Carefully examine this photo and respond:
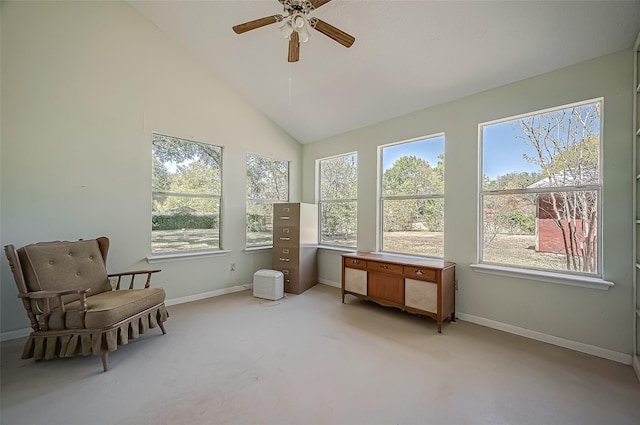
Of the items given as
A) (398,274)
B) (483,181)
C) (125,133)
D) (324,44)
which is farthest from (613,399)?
(125,133)

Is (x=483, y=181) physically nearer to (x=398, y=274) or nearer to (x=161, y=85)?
(x=398, y=274)

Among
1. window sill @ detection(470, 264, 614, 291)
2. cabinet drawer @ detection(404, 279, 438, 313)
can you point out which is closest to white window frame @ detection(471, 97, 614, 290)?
window sill @ detection(470, 264, 614, 291)

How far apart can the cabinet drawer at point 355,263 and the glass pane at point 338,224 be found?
28.7 inches

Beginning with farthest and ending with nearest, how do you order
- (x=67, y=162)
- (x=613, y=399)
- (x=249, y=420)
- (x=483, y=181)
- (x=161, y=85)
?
(x=161, y=85)
(x=483, y=181)
(x=67, y=162)
(x=613, y=399)
(x=249, y=420)

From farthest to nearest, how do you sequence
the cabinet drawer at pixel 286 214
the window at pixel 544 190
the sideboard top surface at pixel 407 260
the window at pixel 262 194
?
the window at pixel 262 194, the cabinet drawer at pixel 286 214, the sideboard top surface at pixel 407 260, the window at pixel 544 190

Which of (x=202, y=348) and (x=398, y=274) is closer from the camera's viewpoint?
(x=202, y=348)

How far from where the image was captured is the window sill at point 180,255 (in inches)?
140

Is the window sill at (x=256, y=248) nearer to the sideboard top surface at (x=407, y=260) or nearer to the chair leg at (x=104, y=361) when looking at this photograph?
the sideboard top surface at (x=407, y=260)

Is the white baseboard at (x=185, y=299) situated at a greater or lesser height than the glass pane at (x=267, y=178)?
lesser

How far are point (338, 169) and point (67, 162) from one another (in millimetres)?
3633

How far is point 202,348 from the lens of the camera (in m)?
2.52

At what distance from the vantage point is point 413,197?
3820 mm

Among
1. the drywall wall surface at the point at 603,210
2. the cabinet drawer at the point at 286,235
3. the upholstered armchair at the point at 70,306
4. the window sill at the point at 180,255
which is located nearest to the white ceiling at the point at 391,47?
the drywall wall surface at the point at 603,210

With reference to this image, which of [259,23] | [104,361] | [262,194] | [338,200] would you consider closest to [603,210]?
[338,200]
